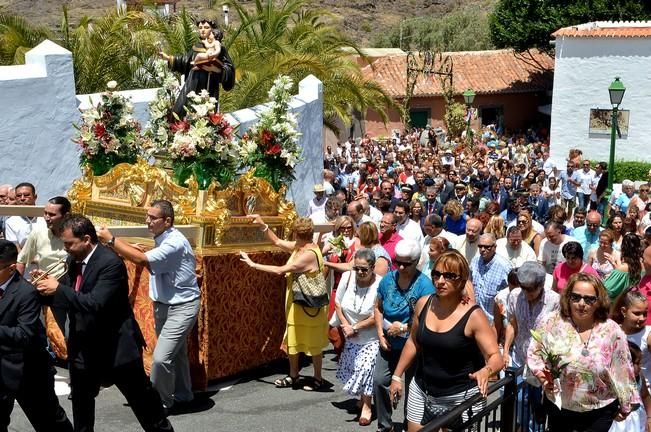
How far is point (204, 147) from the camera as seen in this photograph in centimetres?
873

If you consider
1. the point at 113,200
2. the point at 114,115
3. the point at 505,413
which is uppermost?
the point at 114,115

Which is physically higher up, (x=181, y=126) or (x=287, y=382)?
(x=181, y=126)

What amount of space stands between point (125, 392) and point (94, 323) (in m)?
0.59

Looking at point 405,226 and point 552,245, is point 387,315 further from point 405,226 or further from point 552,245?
point 405,226

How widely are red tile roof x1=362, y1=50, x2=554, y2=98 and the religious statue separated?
35086 mm

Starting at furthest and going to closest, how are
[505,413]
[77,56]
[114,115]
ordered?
[77,56] → [114,115] → [505,413]

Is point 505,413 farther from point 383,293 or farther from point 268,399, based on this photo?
point 268,399

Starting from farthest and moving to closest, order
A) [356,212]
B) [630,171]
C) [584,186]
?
1. [630,171]
2. [584,186]
3. [356,212]

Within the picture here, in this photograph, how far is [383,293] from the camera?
7.56 meters

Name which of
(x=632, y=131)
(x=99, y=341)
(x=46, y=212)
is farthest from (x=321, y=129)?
(x=632, y=131)

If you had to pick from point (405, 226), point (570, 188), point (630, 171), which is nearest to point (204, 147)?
point (405, 226)

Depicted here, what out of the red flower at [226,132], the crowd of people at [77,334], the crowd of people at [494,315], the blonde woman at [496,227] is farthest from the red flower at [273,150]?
the crowd of people at [77,334]

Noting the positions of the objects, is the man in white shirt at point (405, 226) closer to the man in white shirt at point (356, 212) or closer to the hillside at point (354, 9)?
the man in white shirt at point (356, 212)

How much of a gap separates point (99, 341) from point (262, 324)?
124 inches
